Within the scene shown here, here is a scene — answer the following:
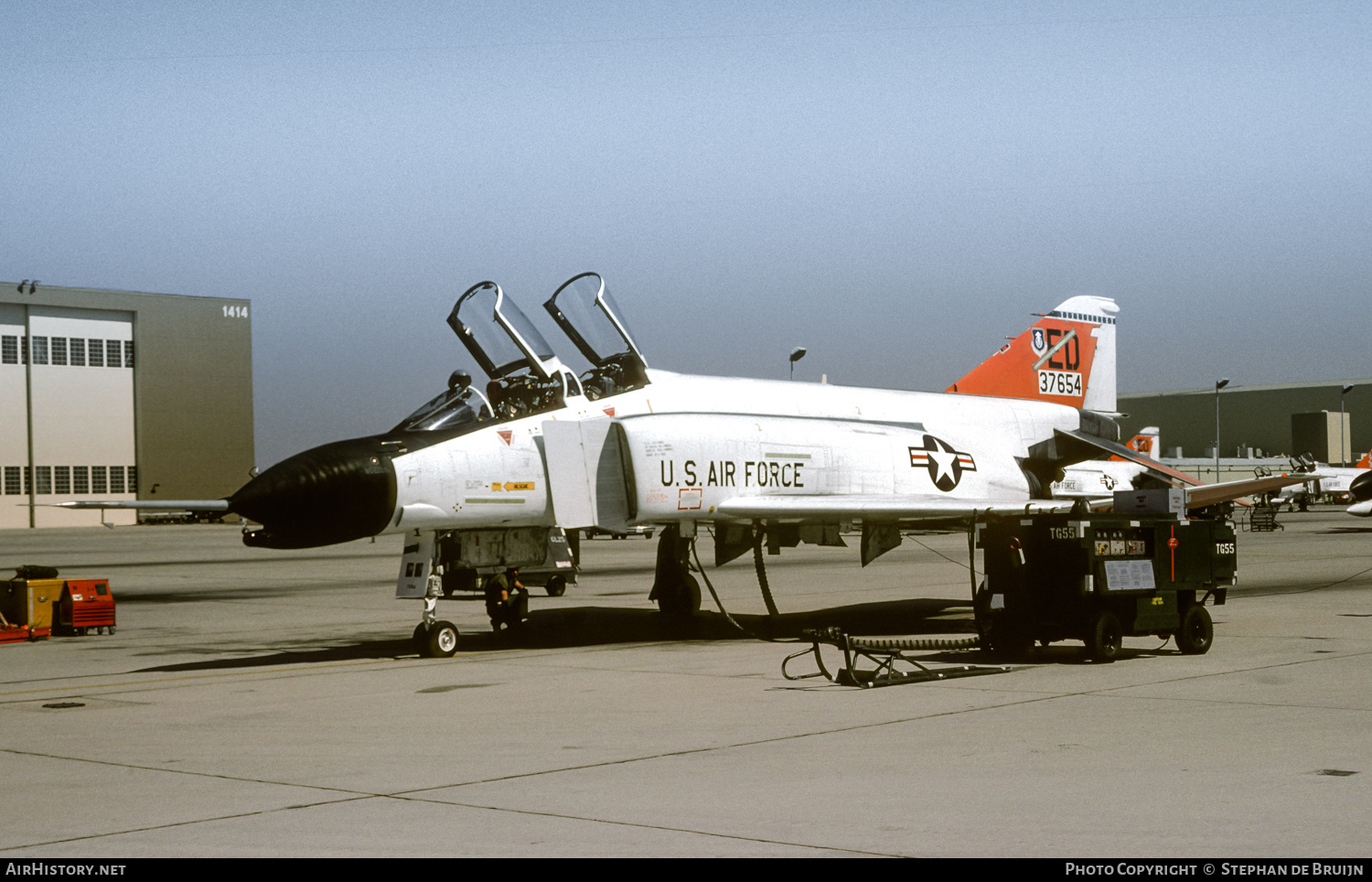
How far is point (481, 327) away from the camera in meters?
15.2

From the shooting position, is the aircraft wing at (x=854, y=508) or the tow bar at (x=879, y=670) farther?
the aircraft wing at (x=854, y=508)

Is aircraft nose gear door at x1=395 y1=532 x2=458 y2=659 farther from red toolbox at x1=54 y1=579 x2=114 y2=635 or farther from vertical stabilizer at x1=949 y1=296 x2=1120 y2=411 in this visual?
vertical stabilizer at x1=949 y1=296 x2=1120 y2=411

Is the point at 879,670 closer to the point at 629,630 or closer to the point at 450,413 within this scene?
the point at 450,413

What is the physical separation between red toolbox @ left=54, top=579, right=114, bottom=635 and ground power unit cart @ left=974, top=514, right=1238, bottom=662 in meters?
11.8

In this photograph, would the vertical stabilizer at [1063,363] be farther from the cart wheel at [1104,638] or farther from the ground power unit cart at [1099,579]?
the cart wheel at [1104,638]

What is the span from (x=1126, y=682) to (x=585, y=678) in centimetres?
475

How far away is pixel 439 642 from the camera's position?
1426 cm

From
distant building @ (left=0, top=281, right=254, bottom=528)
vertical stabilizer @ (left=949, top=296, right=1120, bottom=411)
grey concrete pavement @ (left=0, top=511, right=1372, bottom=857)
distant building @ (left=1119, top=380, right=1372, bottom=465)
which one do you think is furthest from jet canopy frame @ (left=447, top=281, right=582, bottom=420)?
distant building @ (left=1119, top=380, right=1372, bottom=465)

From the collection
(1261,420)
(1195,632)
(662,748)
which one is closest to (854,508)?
(1195,632)

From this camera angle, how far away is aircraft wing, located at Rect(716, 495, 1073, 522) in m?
15.1

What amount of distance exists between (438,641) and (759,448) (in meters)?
4.32

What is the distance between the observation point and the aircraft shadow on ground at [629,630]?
48.9 ft

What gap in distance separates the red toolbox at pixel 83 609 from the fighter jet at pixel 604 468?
5.83 meters

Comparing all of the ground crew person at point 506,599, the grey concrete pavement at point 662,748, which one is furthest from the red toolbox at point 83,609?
the ground crew person at point 506,599
